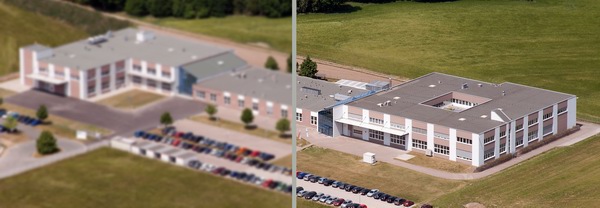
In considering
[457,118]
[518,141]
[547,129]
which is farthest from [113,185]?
[547,129]

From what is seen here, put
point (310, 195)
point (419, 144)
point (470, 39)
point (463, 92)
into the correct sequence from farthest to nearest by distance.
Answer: point (470, 39) < point (463, 92) < point (419, 144) < point (310, 195)

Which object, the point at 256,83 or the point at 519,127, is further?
the point at 519,127

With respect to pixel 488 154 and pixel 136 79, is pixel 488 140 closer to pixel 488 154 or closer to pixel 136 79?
pixel 488 154

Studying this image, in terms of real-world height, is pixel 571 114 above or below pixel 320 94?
below

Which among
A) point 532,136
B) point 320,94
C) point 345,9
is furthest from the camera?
point 345,9

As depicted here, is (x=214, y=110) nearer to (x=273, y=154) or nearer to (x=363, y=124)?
(x=273, y=154)

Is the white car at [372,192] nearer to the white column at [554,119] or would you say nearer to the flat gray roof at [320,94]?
the flat gray roof at [320,94]

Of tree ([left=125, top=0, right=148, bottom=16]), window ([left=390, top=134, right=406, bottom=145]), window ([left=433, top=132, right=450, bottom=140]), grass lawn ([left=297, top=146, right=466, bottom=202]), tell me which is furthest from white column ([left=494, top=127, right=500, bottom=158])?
tree ([left=125, top=0, right=148, bottom=16])

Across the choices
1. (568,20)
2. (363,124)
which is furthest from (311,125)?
(568,20)
